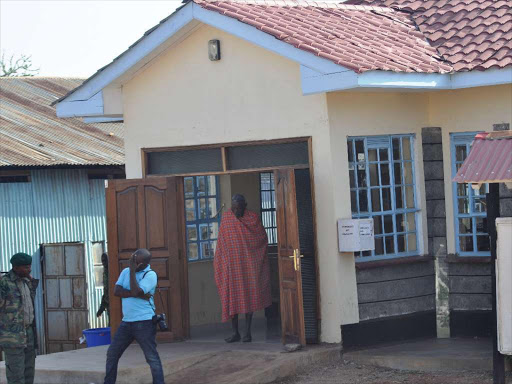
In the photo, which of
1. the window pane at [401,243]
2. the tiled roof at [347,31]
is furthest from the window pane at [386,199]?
the tiled roof at [347,31]

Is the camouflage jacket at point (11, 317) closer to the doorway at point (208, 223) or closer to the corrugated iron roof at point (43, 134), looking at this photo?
the doorway at point (208, 223)

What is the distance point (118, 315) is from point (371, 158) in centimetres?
357

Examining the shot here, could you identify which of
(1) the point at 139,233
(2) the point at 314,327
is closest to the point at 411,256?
(2) the point at 314,327

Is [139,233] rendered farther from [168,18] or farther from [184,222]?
[168,18]

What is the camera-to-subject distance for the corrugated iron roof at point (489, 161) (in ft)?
30.5

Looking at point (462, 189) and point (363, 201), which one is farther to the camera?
point (462, 189)

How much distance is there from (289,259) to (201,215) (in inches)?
122

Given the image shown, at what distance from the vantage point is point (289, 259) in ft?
38.7

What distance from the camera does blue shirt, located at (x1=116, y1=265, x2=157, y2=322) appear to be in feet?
34.5

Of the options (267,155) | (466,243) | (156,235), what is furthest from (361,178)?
(156,235)

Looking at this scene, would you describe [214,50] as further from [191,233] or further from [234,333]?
[234,333]

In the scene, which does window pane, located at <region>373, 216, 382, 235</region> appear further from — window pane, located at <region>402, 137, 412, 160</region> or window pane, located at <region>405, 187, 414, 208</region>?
window pane, located at <region>402, 137, 412, 160</region>

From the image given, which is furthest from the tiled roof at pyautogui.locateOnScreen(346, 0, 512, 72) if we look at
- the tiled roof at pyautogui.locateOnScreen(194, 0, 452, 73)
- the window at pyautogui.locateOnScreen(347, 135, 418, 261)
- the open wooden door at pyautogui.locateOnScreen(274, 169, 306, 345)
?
the open wooden door at pyautogui.locateOnScreen(274, 169, 306, 345)

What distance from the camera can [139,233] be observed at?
1290cm
